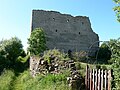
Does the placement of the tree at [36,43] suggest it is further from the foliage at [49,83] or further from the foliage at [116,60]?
the foliage at [116,60]

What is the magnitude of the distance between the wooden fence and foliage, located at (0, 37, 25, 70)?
14414 mm

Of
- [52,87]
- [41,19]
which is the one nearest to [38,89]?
[52,87]

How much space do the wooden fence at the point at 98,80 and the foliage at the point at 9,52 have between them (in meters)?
14.4

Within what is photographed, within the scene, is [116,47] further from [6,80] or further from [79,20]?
[79,20]

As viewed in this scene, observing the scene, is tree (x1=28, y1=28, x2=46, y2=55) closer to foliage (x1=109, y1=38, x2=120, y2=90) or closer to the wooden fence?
the wooden fence

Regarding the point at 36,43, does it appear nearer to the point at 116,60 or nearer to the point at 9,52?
the point at 9,52

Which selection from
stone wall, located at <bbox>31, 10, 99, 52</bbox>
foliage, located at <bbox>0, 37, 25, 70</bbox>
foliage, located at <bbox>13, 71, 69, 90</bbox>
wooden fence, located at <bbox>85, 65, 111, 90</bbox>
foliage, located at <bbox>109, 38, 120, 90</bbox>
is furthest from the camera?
stone wall, located at <bbox>31, 10, 99, 52</bbox>

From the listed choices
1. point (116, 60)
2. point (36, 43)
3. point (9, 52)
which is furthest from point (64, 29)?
point (116, 60)

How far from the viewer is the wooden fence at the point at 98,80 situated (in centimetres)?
947

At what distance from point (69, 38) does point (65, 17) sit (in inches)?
133

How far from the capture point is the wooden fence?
9.47 metres

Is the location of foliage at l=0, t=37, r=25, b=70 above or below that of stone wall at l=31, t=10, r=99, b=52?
below

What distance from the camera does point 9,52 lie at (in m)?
29.4

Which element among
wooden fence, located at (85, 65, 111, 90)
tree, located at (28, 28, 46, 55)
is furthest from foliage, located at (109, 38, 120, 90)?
tree, located at (28, 28, 46, 55)
